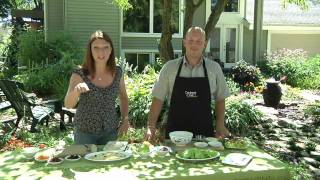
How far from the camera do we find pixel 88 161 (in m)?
3.55

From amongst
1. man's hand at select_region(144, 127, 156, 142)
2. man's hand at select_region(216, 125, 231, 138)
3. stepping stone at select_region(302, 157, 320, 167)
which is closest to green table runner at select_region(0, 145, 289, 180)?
man's hand at select_region(144, 127, 156, 142)

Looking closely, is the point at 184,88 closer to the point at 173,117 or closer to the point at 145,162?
the point at 173,117

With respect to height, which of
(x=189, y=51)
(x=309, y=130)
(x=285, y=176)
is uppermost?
(x=189, y=51)

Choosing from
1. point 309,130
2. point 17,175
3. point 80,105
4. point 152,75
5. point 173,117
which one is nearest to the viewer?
point 17,175

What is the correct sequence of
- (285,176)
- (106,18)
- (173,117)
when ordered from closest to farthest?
(285,176), (173,117), (106,18)

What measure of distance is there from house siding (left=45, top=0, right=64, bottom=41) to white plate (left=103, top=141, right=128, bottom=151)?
50.5ft

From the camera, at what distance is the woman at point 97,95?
4.11 metres

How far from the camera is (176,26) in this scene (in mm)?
20578

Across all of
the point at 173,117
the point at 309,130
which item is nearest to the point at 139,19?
the point at 309,130

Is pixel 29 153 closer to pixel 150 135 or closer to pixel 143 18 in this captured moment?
pixel 150 135

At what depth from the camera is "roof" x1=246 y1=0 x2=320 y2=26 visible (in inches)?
877

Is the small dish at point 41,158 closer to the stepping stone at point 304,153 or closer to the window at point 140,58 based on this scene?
the stepping stone at point 304,153

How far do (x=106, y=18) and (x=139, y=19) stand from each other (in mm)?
1672

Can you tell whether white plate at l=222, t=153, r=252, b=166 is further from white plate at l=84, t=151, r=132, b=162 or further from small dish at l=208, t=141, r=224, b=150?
white plate at l=84, t=151, r=132, b=162
